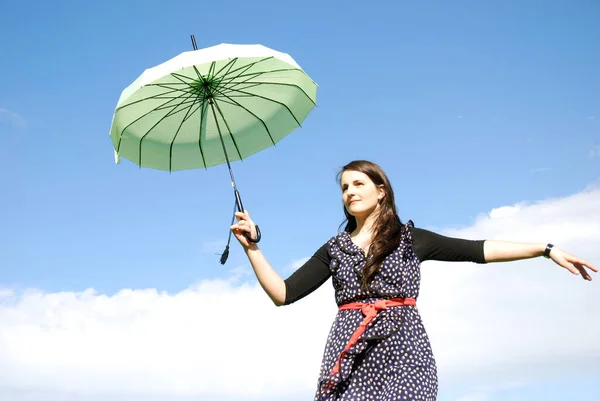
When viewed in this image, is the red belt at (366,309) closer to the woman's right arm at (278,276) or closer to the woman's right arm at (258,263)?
the woman's right arm at (278,276)

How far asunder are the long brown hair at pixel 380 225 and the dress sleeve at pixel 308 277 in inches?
13.3

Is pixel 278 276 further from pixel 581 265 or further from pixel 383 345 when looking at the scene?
pixel 581 265

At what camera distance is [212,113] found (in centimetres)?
630

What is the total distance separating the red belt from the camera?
4.54 m

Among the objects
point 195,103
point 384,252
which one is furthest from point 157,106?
point 384,252

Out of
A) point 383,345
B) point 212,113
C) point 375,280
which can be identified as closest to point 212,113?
point 212,113

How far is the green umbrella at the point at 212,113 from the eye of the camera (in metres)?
5.88

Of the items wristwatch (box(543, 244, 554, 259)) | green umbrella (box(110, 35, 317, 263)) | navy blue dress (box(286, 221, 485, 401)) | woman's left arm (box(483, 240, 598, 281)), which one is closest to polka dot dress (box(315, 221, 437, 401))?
navy blue dress (box(286, 221, 485, 401))

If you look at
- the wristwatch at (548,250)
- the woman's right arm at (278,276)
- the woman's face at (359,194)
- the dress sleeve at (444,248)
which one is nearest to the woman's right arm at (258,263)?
the woman's right arm at (278,276)

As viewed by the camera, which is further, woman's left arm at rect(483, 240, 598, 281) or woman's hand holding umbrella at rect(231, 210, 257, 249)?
woman's hand holding umbrella at rect(231, 210, 257, 249)

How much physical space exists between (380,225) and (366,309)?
692mm

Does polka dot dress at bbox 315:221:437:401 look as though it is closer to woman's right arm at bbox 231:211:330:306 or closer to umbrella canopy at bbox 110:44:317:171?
woman's right arm at bbox 231:211:330:306

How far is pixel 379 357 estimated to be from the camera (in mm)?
4520

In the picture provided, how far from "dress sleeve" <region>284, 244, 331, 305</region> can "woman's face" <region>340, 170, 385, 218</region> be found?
0.37 metres
